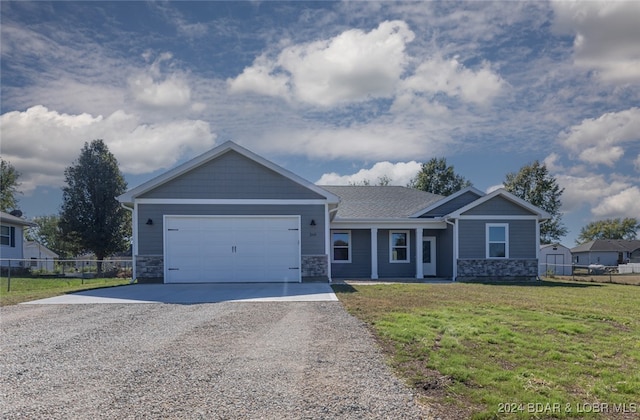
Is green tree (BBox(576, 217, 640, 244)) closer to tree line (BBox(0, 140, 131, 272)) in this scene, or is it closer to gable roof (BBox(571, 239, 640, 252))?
gable roof (BBox(571, 239, 640, 252))

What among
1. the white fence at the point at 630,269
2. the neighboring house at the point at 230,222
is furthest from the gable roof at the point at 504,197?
the white fence at the point at 630,269

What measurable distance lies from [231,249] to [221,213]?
3.92 ft

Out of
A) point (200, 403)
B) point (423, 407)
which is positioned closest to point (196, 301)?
point (200, 403)

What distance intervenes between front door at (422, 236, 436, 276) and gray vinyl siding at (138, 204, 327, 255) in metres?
7.05

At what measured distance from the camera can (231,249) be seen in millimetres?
15727

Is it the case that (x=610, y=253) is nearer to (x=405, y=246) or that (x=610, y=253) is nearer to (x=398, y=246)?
(x=405, y=246)

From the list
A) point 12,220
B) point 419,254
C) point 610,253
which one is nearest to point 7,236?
point 12,220

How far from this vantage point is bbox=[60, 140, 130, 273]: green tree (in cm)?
3098

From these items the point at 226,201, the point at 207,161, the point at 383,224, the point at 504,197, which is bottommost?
the point at 383,224

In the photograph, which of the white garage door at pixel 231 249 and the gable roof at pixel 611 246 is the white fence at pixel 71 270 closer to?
the white garage door at pixel 231 249

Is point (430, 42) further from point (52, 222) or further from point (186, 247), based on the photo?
point (52, 222)

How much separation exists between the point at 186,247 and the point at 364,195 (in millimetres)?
10446

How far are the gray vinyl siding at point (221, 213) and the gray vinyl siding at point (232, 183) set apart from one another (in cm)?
35

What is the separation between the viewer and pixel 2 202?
45.7 m
